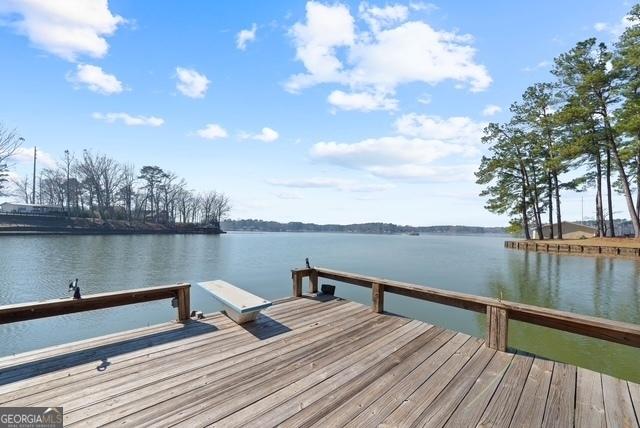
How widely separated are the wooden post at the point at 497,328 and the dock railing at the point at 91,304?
3691 millimetres

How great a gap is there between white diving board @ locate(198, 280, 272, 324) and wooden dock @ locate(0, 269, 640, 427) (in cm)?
24

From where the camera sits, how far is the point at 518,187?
29.3m

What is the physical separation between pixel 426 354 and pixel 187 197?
75.0 metres

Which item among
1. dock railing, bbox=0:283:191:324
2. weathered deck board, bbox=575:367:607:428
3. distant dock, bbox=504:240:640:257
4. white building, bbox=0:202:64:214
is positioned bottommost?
distant dock, bbox=504:240:640:257

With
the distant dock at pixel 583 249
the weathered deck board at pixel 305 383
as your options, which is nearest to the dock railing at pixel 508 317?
the weathered deck board at pixel 305 383

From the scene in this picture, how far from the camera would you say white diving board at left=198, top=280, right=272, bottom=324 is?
365cm

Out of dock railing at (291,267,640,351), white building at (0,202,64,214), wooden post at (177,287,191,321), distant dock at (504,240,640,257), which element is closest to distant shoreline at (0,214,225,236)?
white building at (0,202,64,214)

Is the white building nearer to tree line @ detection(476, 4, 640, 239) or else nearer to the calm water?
the calm water

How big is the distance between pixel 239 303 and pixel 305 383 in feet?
5.27

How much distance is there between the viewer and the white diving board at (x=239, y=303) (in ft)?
12.0

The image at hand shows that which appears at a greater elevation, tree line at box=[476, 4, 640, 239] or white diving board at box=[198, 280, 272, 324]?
tree line at box=[476, 4, 640, 239]

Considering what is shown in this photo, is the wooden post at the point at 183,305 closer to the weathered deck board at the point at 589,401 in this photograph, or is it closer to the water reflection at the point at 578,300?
the weathered deck board at the point at 589,401

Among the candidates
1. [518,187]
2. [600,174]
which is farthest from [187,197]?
[600,174]

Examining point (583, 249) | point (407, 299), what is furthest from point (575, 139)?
point (407, 299)
